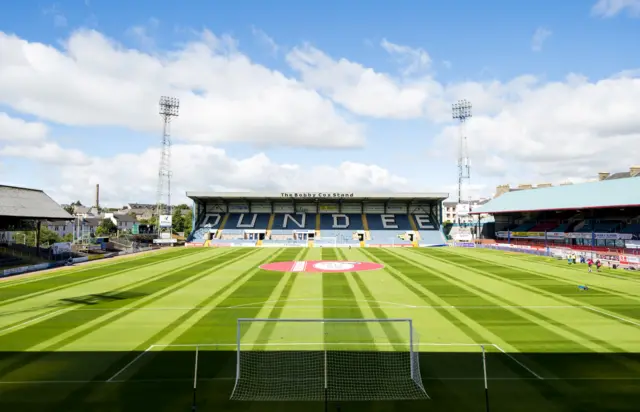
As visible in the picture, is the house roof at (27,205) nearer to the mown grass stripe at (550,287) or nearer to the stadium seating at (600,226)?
the mown grass stripe at (550,287)

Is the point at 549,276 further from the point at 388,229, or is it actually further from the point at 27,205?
Answer: the point at 27,205

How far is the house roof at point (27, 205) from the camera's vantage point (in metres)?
36.3

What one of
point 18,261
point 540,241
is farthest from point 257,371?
point 540,241

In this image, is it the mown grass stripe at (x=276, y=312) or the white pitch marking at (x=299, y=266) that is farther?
the white pitch marking at (x=299, y=266)

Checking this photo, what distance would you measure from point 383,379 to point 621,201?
48.5 m

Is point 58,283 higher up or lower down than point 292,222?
lower down

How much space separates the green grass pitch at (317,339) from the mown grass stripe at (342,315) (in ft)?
0.32

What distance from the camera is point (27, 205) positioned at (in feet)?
127

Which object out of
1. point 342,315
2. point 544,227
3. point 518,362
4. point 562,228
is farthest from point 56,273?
point 544,227

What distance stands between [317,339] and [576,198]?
53.6 metres

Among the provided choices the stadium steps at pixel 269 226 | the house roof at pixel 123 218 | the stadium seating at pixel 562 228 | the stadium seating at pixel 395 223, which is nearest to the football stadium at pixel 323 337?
the stadium seating at pixel 562 228

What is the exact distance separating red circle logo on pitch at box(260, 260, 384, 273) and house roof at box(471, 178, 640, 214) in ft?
102

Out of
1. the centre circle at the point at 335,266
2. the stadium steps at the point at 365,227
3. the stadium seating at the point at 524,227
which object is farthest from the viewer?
the stadium steps at the point at 365,227

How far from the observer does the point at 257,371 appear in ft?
40.0
